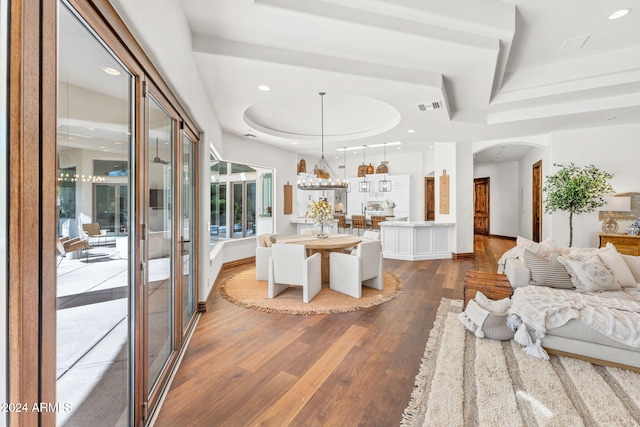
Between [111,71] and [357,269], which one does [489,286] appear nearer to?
[357,269]

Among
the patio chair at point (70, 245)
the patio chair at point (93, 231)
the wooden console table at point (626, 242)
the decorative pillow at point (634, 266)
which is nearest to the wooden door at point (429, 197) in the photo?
the wooden console table at point (626, 242)

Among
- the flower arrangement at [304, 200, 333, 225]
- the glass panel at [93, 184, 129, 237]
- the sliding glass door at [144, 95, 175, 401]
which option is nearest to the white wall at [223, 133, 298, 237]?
the flower arrangement at [304, 200, 333, 225]

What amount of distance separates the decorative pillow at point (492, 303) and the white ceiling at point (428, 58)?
244cm

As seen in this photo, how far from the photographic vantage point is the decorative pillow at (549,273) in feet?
10.2

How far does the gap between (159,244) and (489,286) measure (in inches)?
126

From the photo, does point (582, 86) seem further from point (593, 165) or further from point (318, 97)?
point (318, 97)

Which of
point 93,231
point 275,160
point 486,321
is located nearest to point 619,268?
point 486,321

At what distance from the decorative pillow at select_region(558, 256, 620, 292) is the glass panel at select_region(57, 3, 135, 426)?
4.03 metres

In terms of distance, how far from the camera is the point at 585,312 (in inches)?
91.6

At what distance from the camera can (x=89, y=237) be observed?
1281 mm

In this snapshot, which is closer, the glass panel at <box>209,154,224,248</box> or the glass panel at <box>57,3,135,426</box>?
the glass panel at <box>57,3,135,426</box>

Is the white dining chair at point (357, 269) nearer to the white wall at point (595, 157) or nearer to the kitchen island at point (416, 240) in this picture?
the kitchen island at point (416, 240)

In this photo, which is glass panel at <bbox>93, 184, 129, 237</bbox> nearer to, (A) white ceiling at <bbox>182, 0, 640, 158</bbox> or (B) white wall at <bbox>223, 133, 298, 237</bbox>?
(A) white ceiling at <bbox>182, 0, 640, 158</bbox>

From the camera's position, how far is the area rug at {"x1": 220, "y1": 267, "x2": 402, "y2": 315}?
354 centimetres
